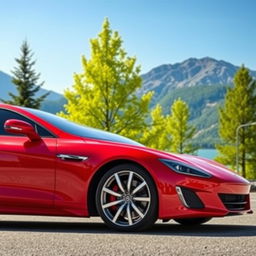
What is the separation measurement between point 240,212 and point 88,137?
1738mm

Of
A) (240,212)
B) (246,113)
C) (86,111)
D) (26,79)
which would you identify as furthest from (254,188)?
(26,79)

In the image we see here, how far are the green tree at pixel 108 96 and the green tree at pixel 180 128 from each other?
18368mm

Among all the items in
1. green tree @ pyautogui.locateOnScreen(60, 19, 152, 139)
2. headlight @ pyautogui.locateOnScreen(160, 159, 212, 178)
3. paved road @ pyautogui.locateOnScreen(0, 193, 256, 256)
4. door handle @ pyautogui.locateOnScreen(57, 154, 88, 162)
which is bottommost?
paved road @ pyautogui.locateOnScreen(0, 193, 256, 256)

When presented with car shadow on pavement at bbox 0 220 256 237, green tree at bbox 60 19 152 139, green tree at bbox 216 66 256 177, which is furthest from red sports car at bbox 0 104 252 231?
green tree at bbox 216 66 256 177

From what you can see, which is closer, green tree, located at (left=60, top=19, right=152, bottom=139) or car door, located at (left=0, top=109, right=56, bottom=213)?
car door, located at (left=0, top=109, right=56, bottom=213)

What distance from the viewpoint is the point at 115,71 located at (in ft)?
92.1

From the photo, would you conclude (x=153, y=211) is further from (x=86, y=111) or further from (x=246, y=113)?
(x=246, y=113)

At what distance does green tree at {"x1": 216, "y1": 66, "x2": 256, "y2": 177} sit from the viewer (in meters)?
45.2

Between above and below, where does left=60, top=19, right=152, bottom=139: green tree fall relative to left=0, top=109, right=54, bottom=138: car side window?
above

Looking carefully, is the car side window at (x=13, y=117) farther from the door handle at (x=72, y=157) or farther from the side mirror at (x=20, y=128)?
the door handle at (x=72, y=157)

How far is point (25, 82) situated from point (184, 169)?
45.1m

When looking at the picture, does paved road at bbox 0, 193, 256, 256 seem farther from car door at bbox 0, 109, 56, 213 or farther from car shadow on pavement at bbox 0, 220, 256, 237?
car door at bbox 0, 109, 56, 213

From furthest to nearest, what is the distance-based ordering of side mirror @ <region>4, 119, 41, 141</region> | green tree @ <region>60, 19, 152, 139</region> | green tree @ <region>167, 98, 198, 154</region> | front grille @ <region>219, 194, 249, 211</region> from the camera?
green tree @ <region>167, 98, 198, 154</region> < green tree @ <region>60, 19, 152, 139</region> < side mirror @ <region>4, 119, 41, 141</region> < front grille @ <region>219, 194, 249, 211</region>

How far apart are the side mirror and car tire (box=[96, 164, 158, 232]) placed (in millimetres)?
896
